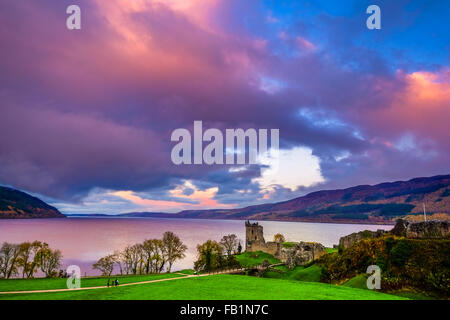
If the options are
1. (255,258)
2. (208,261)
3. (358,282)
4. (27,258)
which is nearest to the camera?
(358,282)

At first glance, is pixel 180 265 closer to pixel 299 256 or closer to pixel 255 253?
pixel 255 253

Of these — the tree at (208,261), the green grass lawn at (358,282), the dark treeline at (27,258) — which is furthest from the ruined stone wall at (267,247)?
the dark treeline at (27,258)

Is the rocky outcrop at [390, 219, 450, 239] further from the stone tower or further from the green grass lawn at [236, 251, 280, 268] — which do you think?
the stone tower

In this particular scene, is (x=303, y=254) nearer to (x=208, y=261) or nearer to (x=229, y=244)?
(x=208, y=261)

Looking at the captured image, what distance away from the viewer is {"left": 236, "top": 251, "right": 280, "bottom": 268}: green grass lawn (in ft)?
232

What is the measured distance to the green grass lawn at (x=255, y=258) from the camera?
70812mm

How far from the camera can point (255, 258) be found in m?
75.9

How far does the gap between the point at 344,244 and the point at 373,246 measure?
52.2 feet

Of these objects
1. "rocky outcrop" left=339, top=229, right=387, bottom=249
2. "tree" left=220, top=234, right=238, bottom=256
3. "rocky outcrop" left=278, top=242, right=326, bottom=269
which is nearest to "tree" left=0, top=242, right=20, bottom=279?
"tree" left=220, top=234, right=238, bottom=256

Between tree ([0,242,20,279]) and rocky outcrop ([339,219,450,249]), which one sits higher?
rocky outcrop ([339,219,450,249])

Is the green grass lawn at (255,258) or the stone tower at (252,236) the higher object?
the stone tower at (252,236)

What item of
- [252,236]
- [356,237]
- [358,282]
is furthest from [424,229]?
[252,236]

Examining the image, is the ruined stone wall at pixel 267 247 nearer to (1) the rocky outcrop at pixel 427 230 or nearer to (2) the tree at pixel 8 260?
(1) the rocky outcrop at pixel 427 230
